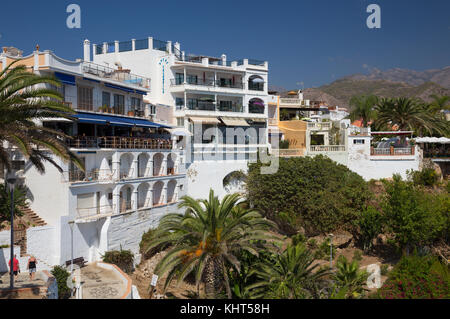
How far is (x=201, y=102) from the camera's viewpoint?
144 ft

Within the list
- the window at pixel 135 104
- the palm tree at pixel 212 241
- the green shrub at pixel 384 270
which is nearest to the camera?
the palm tree at pixel 212 241

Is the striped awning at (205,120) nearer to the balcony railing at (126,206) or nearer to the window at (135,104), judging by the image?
the window at (135,104)

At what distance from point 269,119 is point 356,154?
12.6 m

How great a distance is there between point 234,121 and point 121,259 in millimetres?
20900

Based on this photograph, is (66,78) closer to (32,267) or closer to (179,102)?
(32,267)


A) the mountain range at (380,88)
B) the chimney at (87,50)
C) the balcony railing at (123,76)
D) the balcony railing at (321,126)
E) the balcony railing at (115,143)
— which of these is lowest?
the balcony railing at (115,143)

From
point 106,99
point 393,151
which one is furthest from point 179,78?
point 393,151

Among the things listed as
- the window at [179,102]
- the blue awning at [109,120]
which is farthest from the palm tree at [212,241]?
the window at [179,102]

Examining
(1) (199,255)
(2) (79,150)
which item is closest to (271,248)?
(1) (199,255)

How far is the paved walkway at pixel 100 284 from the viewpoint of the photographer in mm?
21516

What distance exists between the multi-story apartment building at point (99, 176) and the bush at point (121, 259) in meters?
0.72

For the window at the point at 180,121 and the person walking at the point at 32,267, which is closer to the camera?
the person walking at the point at 32,267

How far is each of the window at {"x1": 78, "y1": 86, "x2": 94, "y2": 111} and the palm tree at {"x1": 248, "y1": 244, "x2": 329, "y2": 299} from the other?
18294 millimetres

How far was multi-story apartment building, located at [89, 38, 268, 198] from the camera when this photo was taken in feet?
134
